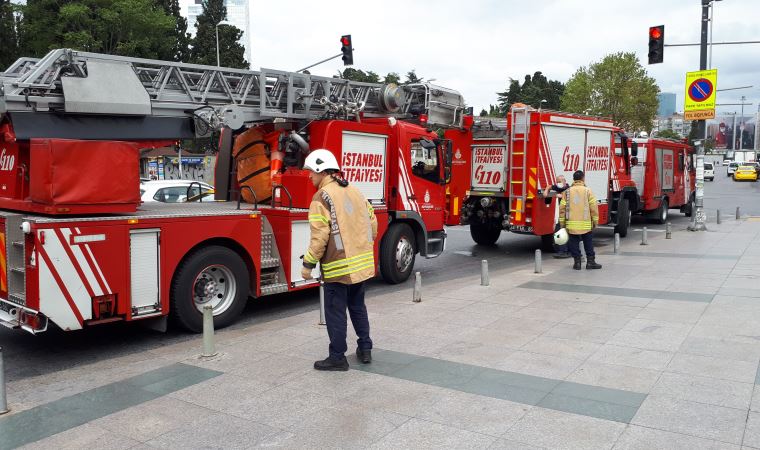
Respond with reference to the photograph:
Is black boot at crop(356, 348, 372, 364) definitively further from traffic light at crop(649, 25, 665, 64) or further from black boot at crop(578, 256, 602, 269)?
traffic light at crop(649, 25, 665, 64)

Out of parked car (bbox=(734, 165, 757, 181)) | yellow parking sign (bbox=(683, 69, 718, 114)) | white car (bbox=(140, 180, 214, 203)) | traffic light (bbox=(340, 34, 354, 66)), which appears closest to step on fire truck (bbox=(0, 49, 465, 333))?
white car (bbox=(140, 180, 214, 203))

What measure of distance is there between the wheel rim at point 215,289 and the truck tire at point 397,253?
3.06m

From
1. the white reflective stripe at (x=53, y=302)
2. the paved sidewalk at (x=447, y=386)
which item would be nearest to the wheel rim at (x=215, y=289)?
the paved sidewalk at (x=447, y=386)

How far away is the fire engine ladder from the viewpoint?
12.7m

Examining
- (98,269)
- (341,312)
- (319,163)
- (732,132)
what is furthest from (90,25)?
(732,132)

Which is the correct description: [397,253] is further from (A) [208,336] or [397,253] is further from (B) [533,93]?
(B) [533,93]

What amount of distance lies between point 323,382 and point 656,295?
18.5 feet

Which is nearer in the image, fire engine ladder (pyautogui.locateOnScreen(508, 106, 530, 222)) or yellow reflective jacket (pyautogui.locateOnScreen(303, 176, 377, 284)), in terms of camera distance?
yellow reflective jacket (pyautogui.locateOnScreen(303, 176, 377, 284))

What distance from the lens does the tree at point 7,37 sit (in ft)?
111

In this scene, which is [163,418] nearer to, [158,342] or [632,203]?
[158,342]

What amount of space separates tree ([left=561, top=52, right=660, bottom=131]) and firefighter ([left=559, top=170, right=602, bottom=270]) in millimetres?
40957

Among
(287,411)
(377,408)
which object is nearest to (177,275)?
(287,411)

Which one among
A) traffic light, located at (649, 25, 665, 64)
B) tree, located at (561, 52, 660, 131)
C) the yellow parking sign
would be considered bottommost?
the yellow parking sign

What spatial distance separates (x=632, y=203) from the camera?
700 inches
